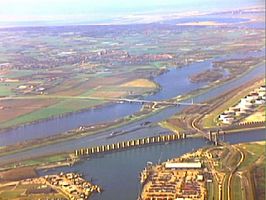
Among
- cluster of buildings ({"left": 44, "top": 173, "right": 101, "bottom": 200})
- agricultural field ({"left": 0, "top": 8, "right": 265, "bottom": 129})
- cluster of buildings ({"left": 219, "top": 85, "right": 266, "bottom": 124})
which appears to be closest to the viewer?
cluster of buildings ({"left": 44, "top": 173, "right": 101, "bottom": 200})

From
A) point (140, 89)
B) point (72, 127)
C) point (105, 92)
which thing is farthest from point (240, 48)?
point (72, 127)

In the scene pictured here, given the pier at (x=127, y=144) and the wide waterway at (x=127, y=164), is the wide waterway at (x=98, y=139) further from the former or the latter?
the wide waterway at (x=127, y=164)

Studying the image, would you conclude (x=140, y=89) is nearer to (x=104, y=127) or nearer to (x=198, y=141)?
(x=104, y=127)

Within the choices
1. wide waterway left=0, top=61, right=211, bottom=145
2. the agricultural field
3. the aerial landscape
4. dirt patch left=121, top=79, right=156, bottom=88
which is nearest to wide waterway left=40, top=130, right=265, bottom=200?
the aerial landscape

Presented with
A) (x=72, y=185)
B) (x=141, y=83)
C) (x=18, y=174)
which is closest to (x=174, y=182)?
(x=72, y=185)

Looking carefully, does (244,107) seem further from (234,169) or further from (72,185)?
(72,185)

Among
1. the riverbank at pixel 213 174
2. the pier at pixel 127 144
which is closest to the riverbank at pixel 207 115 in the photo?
the pier at pixel 127 144

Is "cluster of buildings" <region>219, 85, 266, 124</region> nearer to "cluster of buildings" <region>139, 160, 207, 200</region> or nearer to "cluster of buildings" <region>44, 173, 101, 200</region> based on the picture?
"cluster of buildings" <region>139, 160, 207, 200</region>
